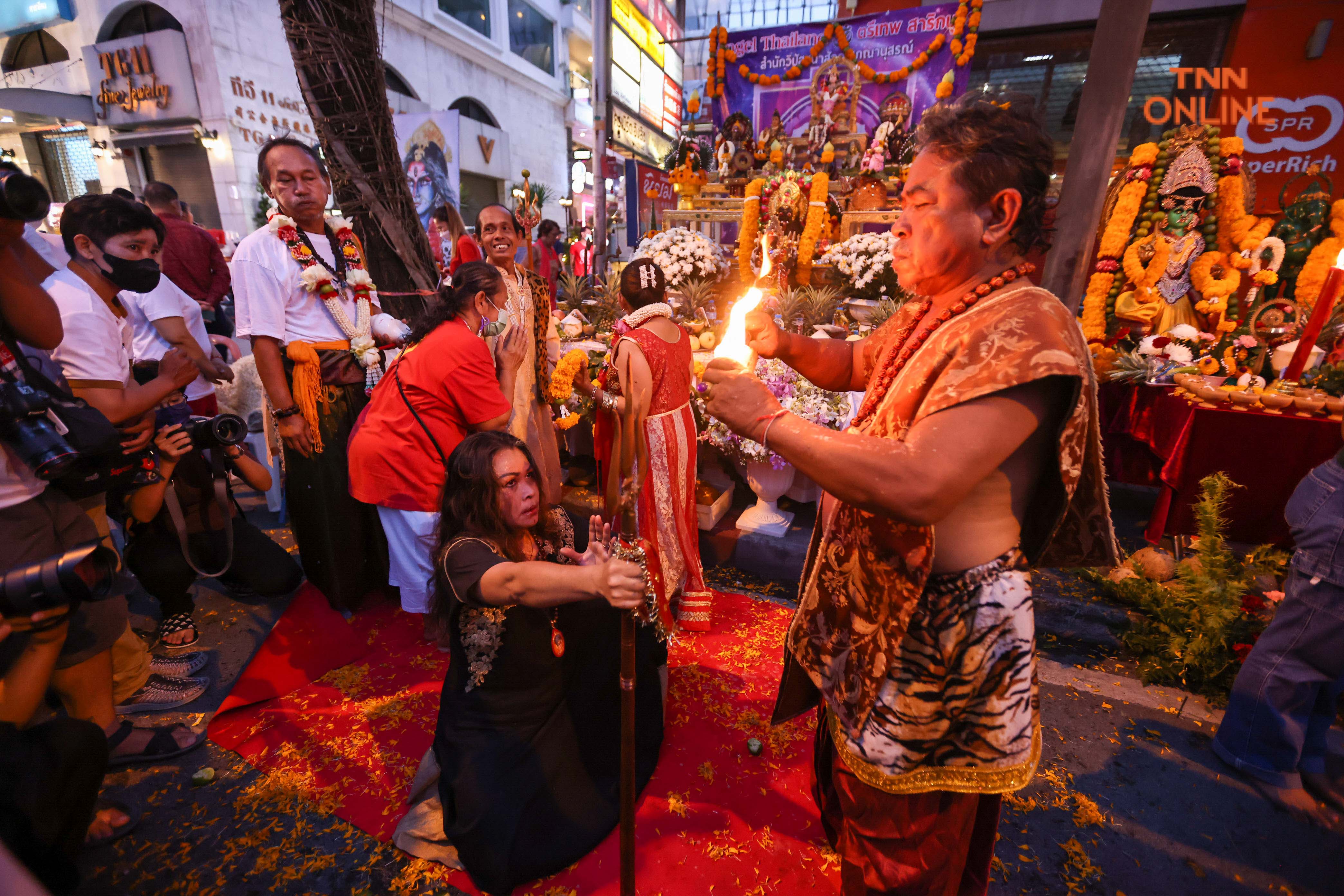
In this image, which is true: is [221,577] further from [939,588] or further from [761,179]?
[761,179]

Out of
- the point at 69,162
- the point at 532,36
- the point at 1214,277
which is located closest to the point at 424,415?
the point at 1214,277

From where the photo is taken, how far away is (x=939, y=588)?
1.38m

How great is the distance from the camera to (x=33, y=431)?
1.87 m

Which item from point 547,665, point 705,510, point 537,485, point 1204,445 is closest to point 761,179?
point 705,510

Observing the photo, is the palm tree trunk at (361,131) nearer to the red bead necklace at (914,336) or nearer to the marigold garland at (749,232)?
the marigold garland at (749,232)

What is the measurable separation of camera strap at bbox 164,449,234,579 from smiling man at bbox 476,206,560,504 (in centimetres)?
162

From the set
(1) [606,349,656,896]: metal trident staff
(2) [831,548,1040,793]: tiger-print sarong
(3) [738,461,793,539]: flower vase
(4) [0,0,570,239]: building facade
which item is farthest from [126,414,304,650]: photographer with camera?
(4) [0,0,570,239]: building facade

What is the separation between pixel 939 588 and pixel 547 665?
59.5 inches

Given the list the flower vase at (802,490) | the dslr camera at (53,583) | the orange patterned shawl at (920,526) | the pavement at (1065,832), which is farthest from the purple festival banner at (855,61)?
the dslr camera at (53,583)

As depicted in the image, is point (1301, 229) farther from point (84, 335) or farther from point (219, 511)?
point (219, 511)

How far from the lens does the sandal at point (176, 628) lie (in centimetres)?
334

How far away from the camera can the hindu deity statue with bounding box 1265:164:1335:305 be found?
4.72 meters

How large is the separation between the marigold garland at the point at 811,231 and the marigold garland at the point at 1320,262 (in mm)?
4131

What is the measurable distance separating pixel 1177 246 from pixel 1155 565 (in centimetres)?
315
